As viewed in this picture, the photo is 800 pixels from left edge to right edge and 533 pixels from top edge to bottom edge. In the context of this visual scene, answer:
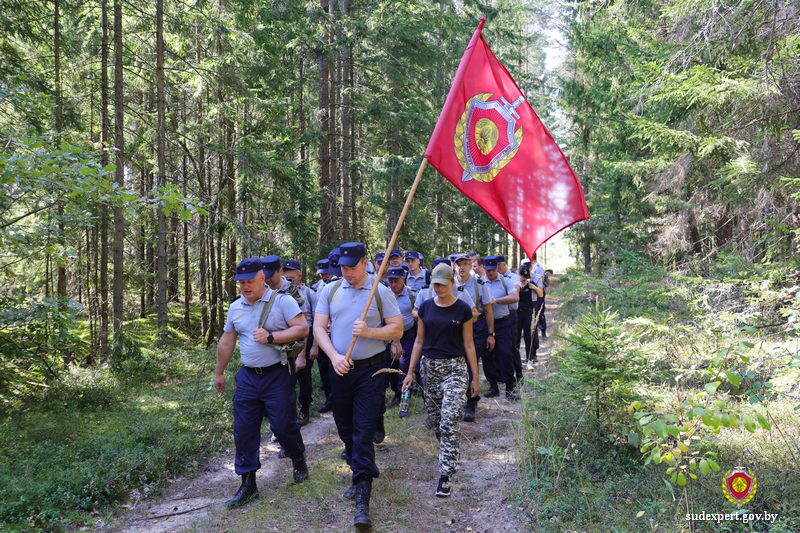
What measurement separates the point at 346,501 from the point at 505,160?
388 cm

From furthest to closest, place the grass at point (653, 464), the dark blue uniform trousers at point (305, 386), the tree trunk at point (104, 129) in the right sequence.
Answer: the tree trunk at point (104, 129), the dark blue uniform trousers at point (305, 386), the grass at point (653, 464)

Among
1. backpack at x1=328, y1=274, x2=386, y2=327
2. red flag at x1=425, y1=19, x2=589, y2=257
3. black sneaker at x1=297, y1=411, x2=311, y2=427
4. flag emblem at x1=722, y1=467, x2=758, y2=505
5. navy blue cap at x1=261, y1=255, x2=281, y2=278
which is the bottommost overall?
black sneaker at x1=297, y1=411, x2=311, y2=427

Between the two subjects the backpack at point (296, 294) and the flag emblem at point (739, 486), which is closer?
the flag emblem at point (739, 486)

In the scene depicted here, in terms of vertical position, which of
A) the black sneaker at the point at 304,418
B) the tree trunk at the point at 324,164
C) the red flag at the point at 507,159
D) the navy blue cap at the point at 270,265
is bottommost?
the black sneaker at the point at 304,418

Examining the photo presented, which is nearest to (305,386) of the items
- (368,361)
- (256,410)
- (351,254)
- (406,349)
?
(406,349)

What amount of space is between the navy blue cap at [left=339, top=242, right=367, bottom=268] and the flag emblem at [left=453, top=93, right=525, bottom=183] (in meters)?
1.23

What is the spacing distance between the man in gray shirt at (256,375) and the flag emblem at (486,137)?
2358 millimetres

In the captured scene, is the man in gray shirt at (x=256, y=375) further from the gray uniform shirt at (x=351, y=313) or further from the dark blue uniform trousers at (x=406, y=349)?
the dark blue uniform trousers at (x=406, y=349)

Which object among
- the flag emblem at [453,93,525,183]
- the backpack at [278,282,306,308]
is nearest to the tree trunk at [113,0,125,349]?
the backpack at [278,282,306,308]

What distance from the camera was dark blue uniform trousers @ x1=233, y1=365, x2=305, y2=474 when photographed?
472 cm

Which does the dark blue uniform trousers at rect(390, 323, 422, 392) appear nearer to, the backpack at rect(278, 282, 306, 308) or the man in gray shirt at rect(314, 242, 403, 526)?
the backpack at rect(278, 282, 306, 308)

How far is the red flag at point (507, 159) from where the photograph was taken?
448 cm

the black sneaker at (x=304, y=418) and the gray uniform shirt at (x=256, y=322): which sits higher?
the gray uniform shirt at (x=256, y=322)

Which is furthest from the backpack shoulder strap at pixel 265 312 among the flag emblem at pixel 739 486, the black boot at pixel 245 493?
the flag emblem at pixel 739 486
